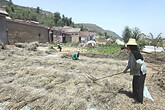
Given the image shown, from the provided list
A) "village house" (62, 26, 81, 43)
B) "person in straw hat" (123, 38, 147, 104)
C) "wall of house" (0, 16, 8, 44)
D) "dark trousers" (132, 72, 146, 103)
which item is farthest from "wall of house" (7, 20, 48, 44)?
"dark trousers" (132, 72, 146, 103)

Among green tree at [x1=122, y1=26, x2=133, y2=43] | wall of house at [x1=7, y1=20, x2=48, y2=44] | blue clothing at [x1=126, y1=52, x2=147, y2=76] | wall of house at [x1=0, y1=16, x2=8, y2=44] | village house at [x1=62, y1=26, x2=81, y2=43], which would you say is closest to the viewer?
blue clothing at [x1=126, y1=52, x2=147, y2=76]

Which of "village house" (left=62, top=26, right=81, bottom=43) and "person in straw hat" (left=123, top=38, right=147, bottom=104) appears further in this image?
"village house" (left=62, top=26, right=81, bottom=43)

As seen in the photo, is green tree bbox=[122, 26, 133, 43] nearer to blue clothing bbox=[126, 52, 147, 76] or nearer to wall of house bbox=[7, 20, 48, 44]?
wall of house bbox=[7, 20, 48, 44]

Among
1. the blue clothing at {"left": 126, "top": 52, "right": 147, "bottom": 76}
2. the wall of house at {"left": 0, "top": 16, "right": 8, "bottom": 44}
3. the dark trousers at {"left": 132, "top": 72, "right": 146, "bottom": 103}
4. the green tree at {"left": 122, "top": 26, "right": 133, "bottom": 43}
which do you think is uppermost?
the green tree at {"left": 122, "top": 26, "right": 133, "bottom": 43}

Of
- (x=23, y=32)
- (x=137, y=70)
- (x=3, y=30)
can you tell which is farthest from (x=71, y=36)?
(x=137, y=70)

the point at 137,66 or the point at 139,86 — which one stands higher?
the point at 137,66

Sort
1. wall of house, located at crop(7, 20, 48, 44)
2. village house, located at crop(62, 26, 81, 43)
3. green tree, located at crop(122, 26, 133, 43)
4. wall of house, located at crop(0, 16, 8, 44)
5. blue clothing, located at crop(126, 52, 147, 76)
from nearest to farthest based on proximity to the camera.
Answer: blue clothing, located at crop(126, 52, 147, 76) < wall of house, located at crop(0, 16, 8, 44) < wall of house, located at crop(7, 20, 48, 44) < village house, located at crop(62, 26, 81, 43) < green tree, located at crop(122, 26, 133, 43)

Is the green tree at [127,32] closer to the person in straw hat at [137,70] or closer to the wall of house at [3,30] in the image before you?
the wall of house at [3,30]

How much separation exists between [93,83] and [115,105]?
3.44ft

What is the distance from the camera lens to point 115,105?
2.27 metres

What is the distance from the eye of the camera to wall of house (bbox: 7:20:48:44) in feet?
42.7

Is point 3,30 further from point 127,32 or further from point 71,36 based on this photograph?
point 127,32

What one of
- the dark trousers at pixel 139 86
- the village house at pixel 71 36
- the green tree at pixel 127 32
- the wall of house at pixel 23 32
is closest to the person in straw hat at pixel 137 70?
the dark trousers at pixel 139 86

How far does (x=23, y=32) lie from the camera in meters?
14.7
